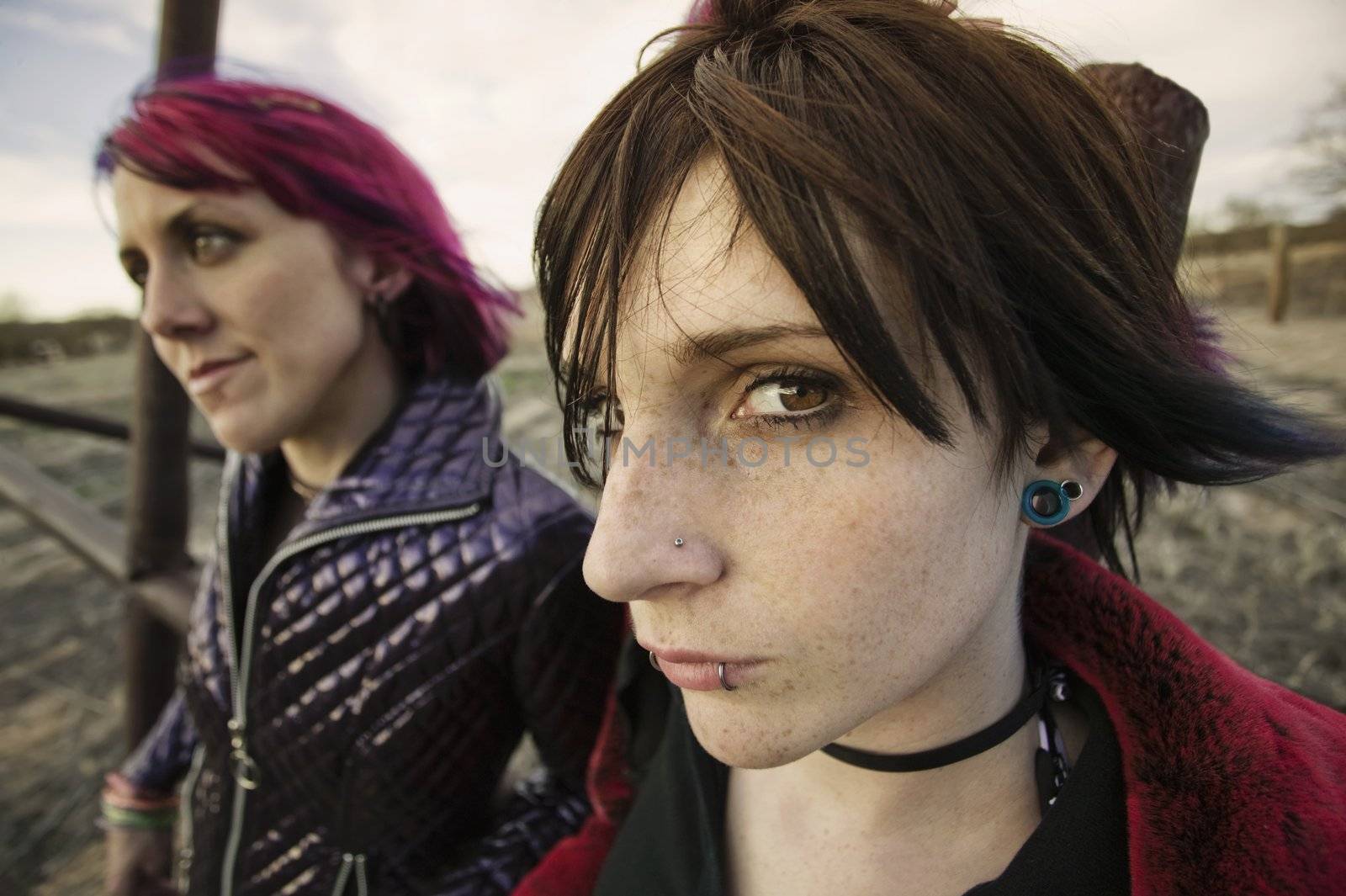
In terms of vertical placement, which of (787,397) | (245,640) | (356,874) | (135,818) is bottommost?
(135,818)

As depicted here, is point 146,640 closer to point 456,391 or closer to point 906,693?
point 456,391

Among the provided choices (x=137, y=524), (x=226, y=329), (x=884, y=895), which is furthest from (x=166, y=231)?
(x=884, y=895)

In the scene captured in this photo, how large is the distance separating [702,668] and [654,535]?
0.17 meters

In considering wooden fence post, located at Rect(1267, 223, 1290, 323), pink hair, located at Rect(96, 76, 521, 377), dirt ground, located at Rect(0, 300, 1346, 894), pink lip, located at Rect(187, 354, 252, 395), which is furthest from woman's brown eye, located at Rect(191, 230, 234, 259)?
wooden fence post, located at Rect(1267, 223, 1290, 323)

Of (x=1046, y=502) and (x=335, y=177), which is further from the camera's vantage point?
(x=335, y=177)

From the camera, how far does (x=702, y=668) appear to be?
0.85m

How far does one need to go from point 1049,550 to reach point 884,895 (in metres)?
0.59

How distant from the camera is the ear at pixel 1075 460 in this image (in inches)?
35.2

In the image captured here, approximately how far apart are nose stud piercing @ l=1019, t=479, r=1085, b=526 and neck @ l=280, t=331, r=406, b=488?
1.46 m

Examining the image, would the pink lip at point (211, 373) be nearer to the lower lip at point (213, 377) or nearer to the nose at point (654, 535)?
the lower lip at point (213, 377)

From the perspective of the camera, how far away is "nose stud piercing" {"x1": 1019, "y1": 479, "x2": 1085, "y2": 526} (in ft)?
2.89

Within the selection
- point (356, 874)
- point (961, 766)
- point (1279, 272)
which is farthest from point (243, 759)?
point (1279, 272)

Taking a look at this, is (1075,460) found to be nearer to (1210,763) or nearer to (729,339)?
(1210,763)

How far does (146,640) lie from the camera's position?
105 inches
